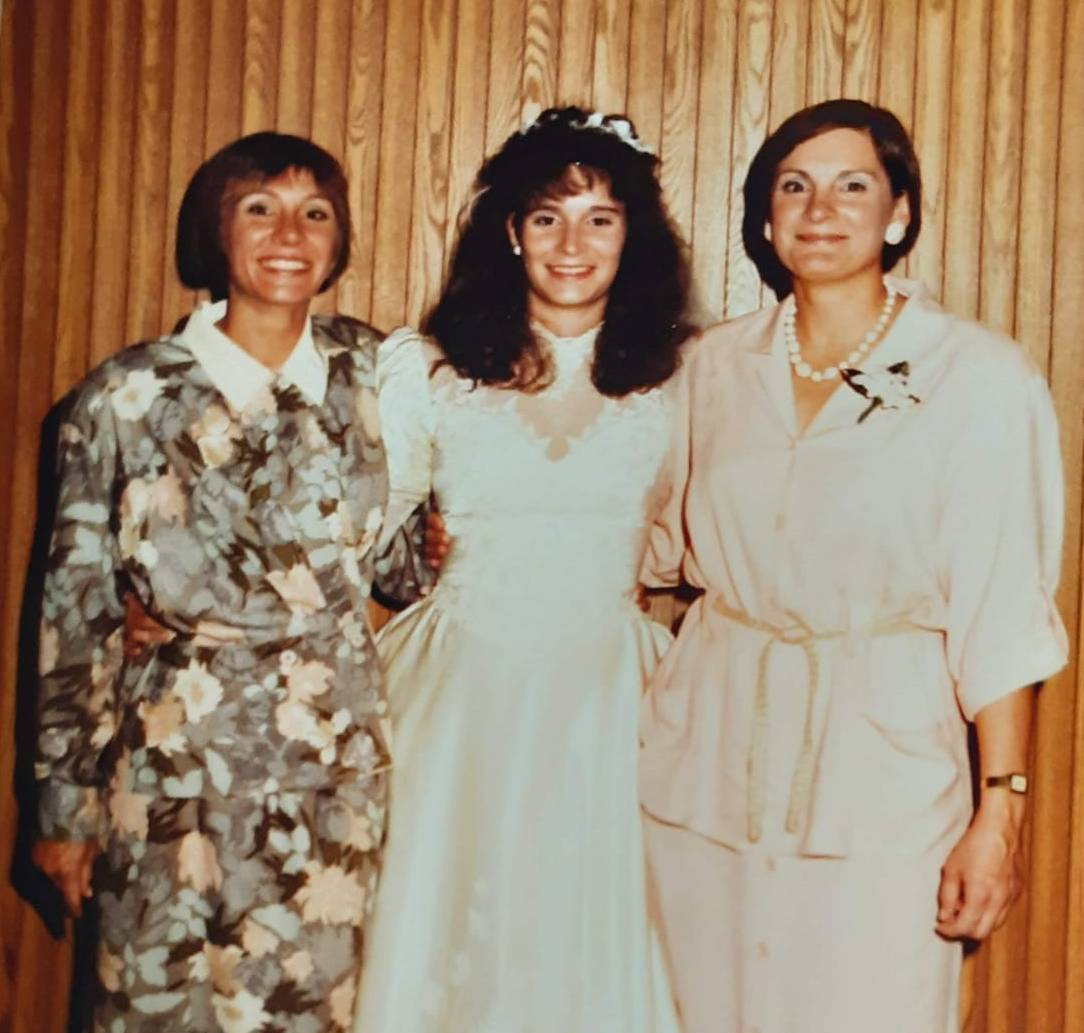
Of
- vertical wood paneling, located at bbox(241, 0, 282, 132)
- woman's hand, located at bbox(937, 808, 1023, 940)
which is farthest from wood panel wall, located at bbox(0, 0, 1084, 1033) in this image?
woman's hand, located at bbox(937, 808, 1023, 940)

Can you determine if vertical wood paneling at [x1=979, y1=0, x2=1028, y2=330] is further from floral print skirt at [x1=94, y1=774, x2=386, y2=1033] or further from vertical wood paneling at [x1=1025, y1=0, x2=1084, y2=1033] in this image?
floral print skirt at [x1=94, y1=774, x2=386, y2=1033]

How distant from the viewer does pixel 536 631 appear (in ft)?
6.24

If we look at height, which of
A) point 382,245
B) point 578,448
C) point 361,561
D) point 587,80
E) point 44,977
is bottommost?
point 44,977

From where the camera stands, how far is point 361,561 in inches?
75.6

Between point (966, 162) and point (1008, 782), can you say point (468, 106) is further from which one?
point (1008, 782)

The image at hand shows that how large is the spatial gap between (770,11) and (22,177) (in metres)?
1.15

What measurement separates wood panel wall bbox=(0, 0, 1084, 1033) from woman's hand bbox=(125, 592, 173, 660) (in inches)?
17.7

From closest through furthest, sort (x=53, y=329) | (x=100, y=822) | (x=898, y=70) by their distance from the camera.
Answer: (x=100, y=822) → (x=898, y=70) → (x=53, y=329)

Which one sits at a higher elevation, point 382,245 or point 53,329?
point 382,245

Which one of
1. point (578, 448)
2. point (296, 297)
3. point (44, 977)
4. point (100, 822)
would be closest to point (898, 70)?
point (578, 448)

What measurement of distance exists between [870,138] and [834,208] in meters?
0.12

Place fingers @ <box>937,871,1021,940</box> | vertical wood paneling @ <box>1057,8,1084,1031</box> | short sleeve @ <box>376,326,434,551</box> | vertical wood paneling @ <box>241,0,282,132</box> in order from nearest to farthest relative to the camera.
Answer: fingers @ <box>937,871,1021,940</box>, short sleeve @ <box>376,326,434,551</box>, vertical wood paneling @ <box>1057,8,1084,1031</box>, vertical wood paneling @ <box>241,0,282,132</box>

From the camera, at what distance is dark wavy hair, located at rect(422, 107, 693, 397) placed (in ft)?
6.46

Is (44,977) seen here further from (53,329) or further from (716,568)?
(716,568)
